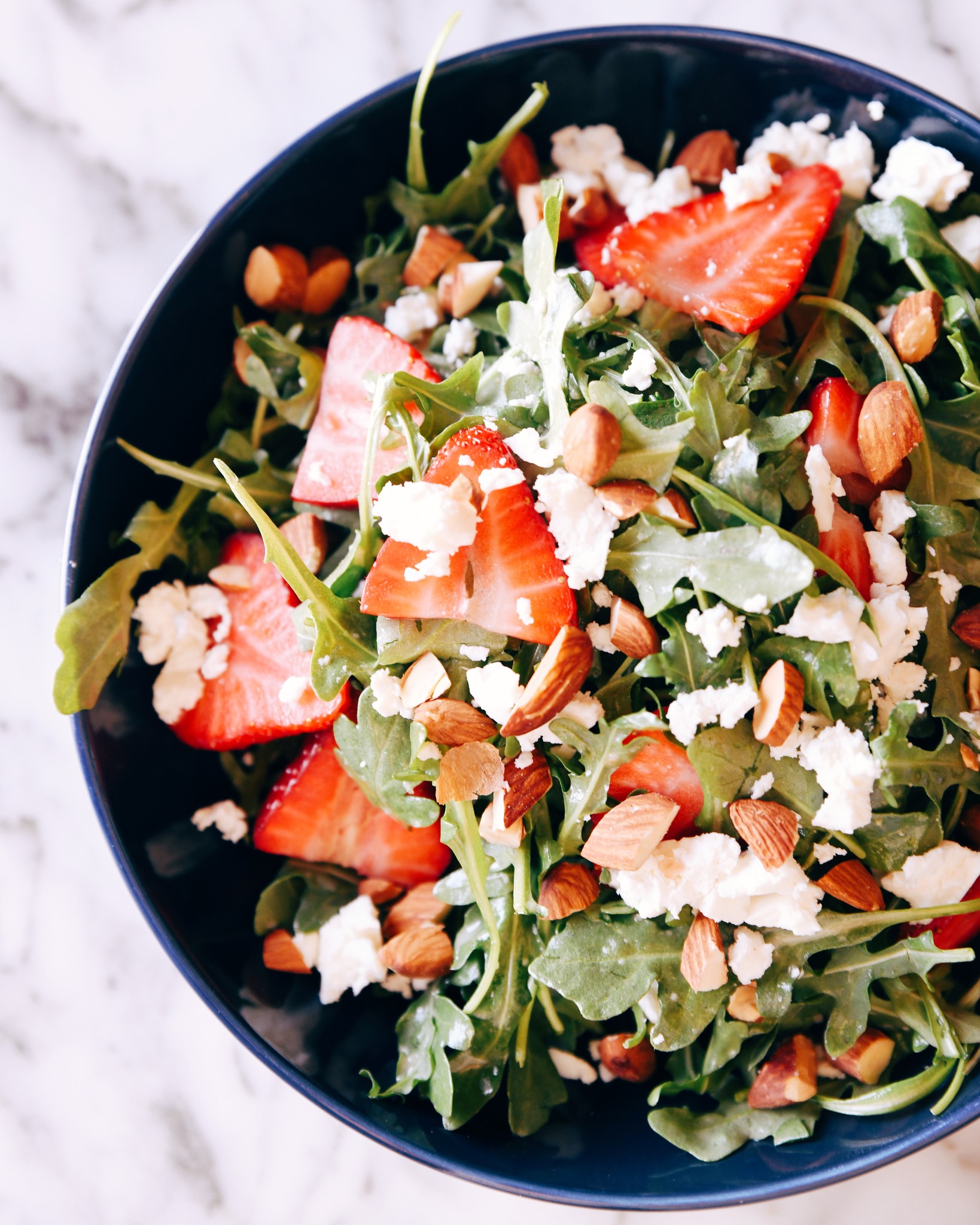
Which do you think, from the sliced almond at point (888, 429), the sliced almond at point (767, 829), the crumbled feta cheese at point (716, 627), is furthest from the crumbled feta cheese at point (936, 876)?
the sliced almond at point (888, 429)

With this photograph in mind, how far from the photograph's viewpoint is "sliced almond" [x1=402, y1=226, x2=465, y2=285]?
1.50 metres

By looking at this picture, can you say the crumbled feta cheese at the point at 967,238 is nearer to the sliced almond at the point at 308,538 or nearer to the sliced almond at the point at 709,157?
the sliced almond at the point at 709,157

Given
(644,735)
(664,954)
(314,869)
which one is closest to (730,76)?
(644,735)

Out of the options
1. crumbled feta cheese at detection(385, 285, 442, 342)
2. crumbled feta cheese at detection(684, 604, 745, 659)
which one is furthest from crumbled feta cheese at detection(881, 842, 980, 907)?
crumbled feta cheese at detection(385, 285, 442, 342)

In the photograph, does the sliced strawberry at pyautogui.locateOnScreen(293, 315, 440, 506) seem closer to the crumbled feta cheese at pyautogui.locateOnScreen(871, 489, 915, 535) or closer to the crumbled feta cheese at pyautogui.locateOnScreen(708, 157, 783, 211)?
the crumbled feta cheese at pyautogui.locateOnScreen(708, 157, 783, 211)

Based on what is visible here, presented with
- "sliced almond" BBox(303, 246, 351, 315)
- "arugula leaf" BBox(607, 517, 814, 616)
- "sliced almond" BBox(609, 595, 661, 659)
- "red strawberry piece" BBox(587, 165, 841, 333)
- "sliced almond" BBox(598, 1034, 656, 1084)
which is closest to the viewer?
"arugula leaf" BBox(607, 517, 814, 616)

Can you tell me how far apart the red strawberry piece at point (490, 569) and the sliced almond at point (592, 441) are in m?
0.08

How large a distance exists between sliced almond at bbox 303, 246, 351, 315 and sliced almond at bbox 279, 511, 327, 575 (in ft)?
1.16

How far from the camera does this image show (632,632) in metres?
1.22

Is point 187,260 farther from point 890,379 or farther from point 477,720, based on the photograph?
point 890,379

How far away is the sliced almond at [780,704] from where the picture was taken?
46.1 inches

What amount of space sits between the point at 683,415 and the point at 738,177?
42cm

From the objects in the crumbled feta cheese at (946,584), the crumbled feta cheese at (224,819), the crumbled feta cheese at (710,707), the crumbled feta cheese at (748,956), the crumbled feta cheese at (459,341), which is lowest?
the crumbled feta cheese at (748,956)

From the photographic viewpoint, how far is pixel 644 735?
1261mm
